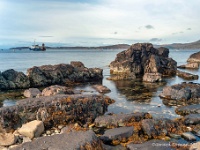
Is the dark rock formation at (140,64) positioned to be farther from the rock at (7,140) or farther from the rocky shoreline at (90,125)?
the rock at (7,140)

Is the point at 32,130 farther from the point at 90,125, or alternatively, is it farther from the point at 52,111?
the point at 90,125

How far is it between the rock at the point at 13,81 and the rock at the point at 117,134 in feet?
73.7

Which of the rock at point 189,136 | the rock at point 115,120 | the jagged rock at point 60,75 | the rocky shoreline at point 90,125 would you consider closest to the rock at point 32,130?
the rocky shoreline at point 90,125

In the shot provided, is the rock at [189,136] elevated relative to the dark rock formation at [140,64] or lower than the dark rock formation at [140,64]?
lower

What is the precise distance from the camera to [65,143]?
39.3 feet

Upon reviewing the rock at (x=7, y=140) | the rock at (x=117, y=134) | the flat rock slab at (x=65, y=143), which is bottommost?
the rock at (x=7, y=140)

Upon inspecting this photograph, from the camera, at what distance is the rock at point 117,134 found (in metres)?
14.7

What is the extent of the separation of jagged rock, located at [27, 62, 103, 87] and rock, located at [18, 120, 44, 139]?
70.2ft

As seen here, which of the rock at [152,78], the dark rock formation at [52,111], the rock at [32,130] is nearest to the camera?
the rock at [32,130]

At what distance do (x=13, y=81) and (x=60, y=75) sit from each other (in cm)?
786

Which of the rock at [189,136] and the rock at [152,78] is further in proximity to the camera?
the rock at [152,78]

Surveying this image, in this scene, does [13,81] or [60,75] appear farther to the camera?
[60,75]

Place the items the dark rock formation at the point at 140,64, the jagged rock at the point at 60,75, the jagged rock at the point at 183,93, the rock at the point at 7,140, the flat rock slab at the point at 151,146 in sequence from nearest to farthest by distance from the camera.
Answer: the flat rock slab at the point at 151,146 < the rock at the point at 7,140 < the jagged rock at the point at 183,93 < the jagged rock at the point at 60,75 < the dark rock formation at the point at 140,64

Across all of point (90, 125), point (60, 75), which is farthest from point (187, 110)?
point (60, 75)
